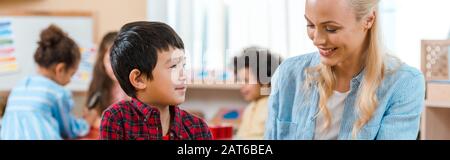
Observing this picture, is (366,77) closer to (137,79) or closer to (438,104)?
(137,79)

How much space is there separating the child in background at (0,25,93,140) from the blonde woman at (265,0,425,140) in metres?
0.76

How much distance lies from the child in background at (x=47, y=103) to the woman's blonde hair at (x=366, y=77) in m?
0.79

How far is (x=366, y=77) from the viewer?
0.69 m

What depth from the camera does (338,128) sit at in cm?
73

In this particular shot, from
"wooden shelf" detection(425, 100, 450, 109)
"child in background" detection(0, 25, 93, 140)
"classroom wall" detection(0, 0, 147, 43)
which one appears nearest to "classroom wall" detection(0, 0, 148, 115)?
"classroom wall" detection(0, 0, 147, 43)

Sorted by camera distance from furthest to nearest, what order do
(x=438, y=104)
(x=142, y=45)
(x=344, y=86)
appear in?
(x=438, y=104) → (x=344, y=86) → (x=142, y=45)

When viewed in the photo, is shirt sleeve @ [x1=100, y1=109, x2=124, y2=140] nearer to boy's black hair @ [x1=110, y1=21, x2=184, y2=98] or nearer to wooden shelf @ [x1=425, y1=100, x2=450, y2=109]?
boy's black hair @ [x1=110, y1=21, x2=184, y2=98]

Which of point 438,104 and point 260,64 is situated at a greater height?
point 260,64

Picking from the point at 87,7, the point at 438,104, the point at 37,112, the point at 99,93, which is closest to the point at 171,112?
the point at 438,104

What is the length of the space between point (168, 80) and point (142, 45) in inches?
1.5

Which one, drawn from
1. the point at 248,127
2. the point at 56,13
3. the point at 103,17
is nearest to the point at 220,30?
the point at 248,127

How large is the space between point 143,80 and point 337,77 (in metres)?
0.21

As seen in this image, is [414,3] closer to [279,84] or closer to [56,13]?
[279,84]

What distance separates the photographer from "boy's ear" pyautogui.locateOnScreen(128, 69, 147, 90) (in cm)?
64
